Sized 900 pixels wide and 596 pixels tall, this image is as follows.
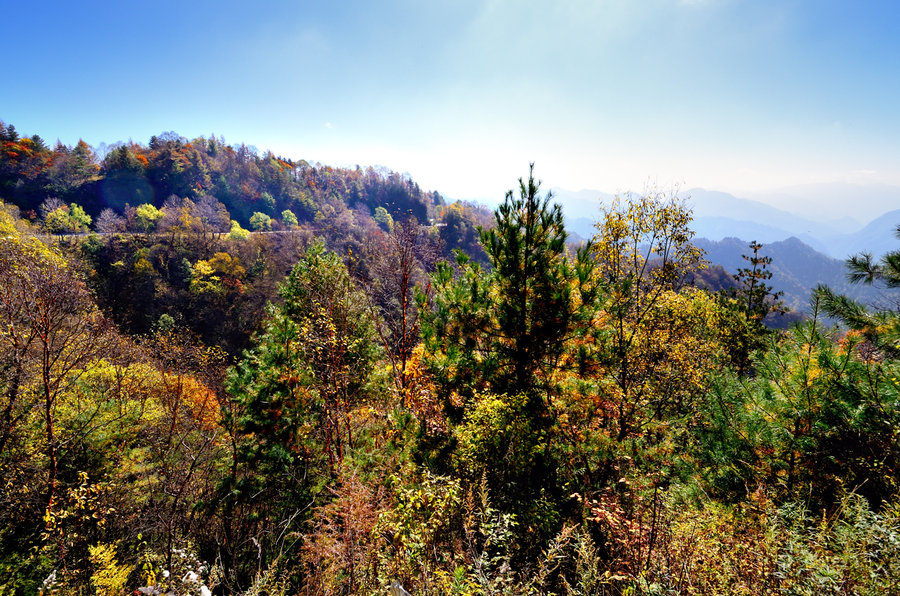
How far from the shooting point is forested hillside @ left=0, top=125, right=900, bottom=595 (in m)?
4.31

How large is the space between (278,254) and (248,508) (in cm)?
4897

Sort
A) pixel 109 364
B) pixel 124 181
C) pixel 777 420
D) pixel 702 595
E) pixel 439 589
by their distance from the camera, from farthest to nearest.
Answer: pixel 124 181, pixel 109 364, pixel 777 420, pixel 439 589, pixel 702 595

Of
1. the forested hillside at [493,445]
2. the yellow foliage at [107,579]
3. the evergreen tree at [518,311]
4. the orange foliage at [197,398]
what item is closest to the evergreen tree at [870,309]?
the forested hillside at [493,445]

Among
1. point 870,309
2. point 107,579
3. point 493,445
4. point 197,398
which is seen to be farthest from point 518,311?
point 197,398

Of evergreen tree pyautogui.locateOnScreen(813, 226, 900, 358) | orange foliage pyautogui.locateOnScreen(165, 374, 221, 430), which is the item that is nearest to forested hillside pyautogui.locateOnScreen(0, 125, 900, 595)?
evergreen tree pyautogui.locateOnScreen(813, 226, 900, 358)

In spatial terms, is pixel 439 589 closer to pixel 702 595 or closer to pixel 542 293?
pixel 702 595

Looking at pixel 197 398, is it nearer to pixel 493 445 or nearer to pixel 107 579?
pixel 107 579

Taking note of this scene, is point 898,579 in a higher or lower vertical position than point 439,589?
higher

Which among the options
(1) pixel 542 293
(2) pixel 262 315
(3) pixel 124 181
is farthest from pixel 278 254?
(1) pixel 542 293

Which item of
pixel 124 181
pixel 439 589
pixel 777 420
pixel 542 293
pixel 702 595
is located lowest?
pixel 439 589

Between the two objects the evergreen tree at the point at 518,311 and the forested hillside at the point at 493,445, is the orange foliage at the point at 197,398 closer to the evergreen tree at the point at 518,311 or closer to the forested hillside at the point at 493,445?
the forested hillside at the point at 493,445

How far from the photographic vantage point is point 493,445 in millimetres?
6109

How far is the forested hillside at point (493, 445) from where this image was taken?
431cm

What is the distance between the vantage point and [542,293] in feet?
22.4
